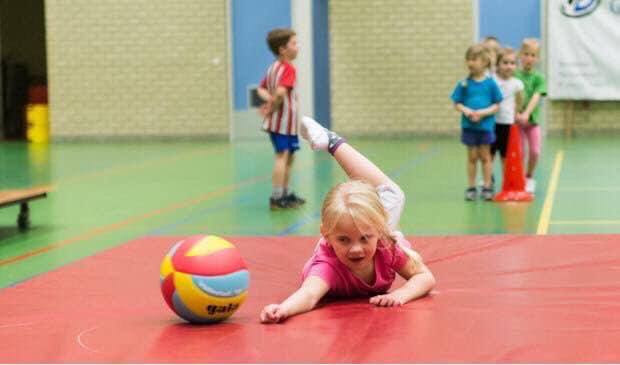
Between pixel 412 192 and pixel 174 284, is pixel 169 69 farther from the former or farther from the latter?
pixel 174 284

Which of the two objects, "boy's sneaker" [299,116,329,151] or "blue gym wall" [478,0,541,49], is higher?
"blue gym wall" [478,0,541,49]

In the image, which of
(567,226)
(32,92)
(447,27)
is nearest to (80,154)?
(32,92)

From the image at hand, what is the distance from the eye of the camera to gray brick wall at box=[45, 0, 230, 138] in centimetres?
2084

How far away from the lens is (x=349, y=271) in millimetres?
5379

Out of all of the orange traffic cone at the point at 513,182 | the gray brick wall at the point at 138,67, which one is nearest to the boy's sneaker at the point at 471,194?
the orange traffic cone at the point at 513,182

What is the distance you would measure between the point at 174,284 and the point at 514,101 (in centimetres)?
763

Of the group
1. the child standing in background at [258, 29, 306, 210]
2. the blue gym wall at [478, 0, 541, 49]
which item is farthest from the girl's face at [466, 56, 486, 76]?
the blue gym wall at [478, 0, 541, 49]

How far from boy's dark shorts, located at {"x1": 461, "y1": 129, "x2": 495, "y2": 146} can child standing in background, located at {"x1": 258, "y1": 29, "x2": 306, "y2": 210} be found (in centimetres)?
171

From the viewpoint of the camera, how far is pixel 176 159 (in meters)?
16.7

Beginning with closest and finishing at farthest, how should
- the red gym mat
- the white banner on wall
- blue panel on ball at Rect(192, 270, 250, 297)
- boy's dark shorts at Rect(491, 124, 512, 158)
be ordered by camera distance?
A: 1. the red gym mat
2. blue panel on ball at Rect(192, 270, 250, 297)
3. boy's dark shorts at Rect(491, 124, 512, 158)
4. the white banner on wall

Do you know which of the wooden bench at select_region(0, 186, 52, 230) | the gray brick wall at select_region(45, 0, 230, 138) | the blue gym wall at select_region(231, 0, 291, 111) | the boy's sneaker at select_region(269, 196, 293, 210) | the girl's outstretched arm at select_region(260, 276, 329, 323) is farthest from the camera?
the gray brick wall at select_region(45, 0, 230, 138)

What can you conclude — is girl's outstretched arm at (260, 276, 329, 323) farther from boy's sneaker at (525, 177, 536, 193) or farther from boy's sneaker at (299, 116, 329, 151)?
boy's sneaker at (525, 177, 536, 193)

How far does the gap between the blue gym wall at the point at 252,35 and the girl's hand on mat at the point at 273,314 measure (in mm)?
15806

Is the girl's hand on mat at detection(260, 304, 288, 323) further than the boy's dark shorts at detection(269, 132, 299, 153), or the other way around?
the boy's dark shorts at detection(269, 132, 299, 153)
